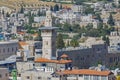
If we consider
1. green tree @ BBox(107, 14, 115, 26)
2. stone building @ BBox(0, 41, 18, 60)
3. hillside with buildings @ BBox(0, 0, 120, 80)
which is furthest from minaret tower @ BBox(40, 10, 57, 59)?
green tree @ BBox(107, 14, 115, 26)

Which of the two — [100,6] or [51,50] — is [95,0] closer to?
[100,6]

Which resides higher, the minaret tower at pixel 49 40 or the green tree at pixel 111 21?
the minaret tower at pixel 49 40

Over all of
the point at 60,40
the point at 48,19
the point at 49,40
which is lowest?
the point at 60,40

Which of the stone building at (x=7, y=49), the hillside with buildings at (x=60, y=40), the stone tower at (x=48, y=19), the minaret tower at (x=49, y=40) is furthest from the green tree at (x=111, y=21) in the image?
the minaret tower at (x=49, y=40)

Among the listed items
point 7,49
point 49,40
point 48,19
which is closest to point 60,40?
point 7,49

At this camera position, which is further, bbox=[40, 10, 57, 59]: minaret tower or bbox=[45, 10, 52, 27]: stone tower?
bbox=[40, 10, 57, 59]: minaret tower

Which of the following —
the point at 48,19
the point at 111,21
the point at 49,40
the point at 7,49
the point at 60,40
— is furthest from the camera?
the point at 111,21

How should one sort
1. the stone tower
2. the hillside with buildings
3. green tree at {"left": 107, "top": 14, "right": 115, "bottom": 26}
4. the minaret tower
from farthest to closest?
green tree at {"left": 107, "top": 14, "right": 115, "bottom": 26}, the minaret tower, the stone tower, the hillside with buildings

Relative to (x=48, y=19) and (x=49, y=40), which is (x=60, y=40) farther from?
(x=48, y=19)

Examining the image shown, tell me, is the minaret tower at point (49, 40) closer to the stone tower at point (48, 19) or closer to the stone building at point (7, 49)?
the stone tower at point (48, 19)

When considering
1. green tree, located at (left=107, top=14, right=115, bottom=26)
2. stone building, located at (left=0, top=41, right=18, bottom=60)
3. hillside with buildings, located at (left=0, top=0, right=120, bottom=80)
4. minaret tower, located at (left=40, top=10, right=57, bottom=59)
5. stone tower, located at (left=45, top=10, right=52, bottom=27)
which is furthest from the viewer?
green tree, located at (left=107, top=14, right=115, bottom=26)

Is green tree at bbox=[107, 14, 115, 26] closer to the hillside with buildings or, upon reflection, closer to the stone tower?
the hillside with buildings
